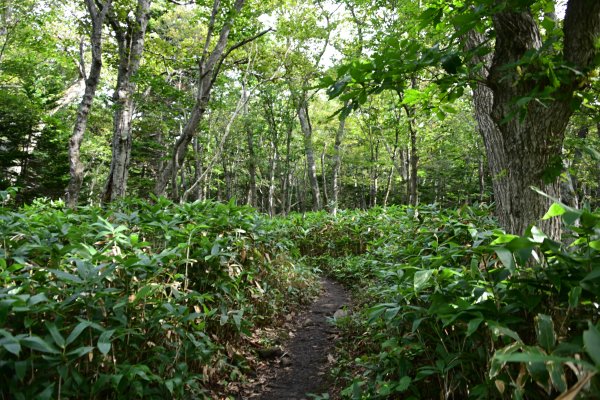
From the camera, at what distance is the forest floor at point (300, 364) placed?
3.73 metres

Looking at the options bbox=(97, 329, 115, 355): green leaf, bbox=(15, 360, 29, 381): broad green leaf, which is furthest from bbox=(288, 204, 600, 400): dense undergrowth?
bbox=(15, 360, 29, 381): broad green leaf

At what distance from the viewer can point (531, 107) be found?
254 cm

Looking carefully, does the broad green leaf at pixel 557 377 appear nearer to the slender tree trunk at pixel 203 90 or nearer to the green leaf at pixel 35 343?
the green leaf at pixel 35 343

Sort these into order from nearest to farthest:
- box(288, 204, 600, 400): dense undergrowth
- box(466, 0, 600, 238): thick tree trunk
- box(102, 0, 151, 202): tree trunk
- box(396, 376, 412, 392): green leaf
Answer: box(288, 204, 600, 400): dense undergrowth, box(466, 0, 600, 238): thick tree trunk, box(396, 376, 412, 392): green leaf, box(102, 0, 151, 202): tree trunk

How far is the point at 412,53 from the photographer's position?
218 cm

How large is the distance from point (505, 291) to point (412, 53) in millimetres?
1523

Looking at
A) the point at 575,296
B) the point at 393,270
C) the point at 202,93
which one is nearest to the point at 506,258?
the point at 575,296

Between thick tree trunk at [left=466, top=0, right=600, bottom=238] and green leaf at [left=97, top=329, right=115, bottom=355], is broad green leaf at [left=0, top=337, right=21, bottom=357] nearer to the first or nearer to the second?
green leaf at [left=97, top=329, right=115, bottom=355]

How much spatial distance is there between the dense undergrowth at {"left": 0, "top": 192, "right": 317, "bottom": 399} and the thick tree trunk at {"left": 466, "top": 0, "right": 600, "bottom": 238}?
2831 millimetres

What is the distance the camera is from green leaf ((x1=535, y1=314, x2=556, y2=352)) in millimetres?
1408

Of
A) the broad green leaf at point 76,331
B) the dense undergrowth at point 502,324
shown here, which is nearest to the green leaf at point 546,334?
the dense undergrowth at point 502,324

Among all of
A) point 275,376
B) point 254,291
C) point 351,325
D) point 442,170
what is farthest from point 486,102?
point 442,170

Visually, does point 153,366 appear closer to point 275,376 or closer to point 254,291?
point 275,376

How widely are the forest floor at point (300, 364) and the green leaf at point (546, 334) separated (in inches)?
89.5
